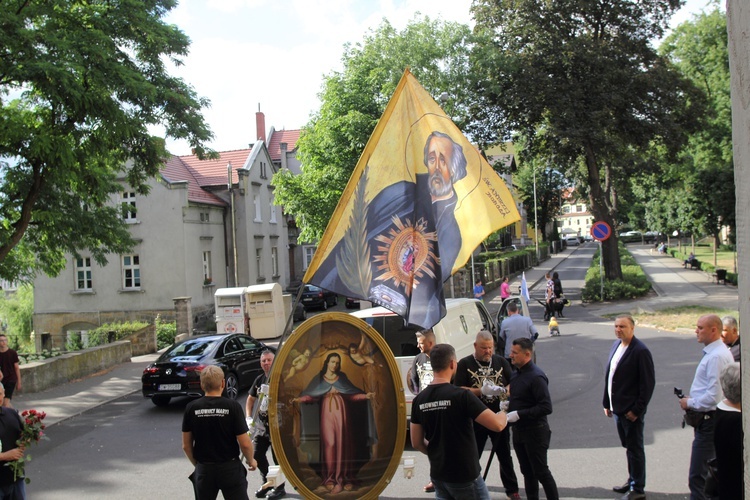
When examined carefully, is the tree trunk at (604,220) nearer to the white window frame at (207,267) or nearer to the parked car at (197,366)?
the white window frame at (207,267)

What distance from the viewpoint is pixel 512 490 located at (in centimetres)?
702

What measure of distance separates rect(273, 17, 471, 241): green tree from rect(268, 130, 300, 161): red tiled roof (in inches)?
876

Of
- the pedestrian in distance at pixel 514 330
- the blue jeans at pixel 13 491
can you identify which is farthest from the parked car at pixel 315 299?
the blue jeans at pixel 13 491

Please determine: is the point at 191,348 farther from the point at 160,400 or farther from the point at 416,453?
the point at 416,453

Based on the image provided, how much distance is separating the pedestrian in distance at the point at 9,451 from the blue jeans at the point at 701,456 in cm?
577

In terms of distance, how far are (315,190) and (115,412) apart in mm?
18753

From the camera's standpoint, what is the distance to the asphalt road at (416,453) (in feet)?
24.9

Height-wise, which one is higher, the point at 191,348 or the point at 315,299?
the point at 191,348

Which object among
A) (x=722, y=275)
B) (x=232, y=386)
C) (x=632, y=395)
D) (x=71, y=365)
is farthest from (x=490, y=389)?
(x=722, y=275)

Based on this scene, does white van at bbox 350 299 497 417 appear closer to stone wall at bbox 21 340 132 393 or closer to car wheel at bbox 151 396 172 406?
car wheel at bbox 151 396 172 406

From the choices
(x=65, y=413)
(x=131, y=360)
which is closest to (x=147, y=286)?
A: (x=131, y=360)

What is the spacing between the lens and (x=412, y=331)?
953cm

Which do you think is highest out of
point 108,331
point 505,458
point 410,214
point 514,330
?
point 410,214

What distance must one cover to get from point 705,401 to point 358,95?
26168 mm
